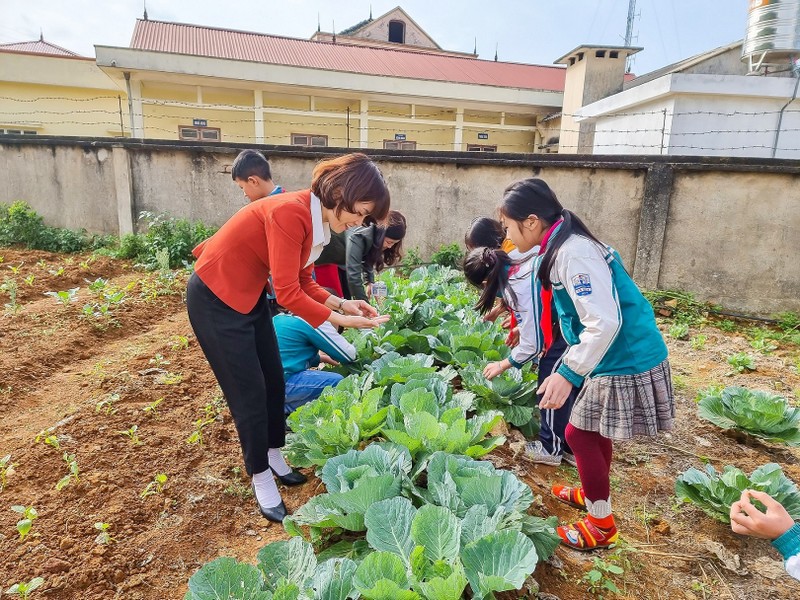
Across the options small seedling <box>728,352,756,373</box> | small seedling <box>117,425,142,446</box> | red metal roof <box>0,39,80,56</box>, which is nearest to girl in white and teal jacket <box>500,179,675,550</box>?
small seedling <box>117,425,142,446</box>

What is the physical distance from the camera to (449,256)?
7.16m

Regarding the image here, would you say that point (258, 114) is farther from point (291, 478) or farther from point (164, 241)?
point (291, 478)

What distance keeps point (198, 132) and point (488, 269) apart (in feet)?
41.5

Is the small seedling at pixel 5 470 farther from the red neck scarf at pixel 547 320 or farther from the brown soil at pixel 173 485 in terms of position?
the red neck scarf at pixel 547 320

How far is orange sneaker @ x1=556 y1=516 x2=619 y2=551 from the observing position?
198cm

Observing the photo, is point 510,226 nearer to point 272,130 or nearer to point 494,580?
point 494,580

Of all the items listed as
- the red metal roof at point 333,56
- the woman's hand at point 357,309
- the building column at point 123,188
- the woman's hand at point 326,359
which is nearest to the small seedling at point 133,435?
the woman's hand at point 326,359

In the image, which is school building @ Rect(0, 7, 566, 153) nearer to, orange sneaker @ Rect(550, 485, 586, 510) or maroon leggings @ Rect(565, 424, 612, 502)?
orange sneaker @ Rect(550, 485, 586, 510)

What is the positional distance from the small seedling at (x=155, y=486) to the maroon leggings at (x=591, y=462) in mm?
1840

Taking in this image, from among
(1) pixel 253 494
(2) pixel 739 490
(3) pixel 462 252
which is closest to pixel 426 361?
(1) pixel 253 494

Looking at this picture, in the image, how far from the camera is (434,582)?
4.24ft

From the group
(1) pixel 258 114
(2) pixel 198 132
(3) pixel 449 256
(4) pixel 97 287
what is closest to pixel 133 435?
(4) pixel 97 287

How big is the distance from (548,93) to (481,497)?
14203 millimetres

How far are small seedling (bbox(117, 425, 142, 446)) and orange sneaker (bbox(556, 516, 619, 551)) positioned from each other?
221cm
